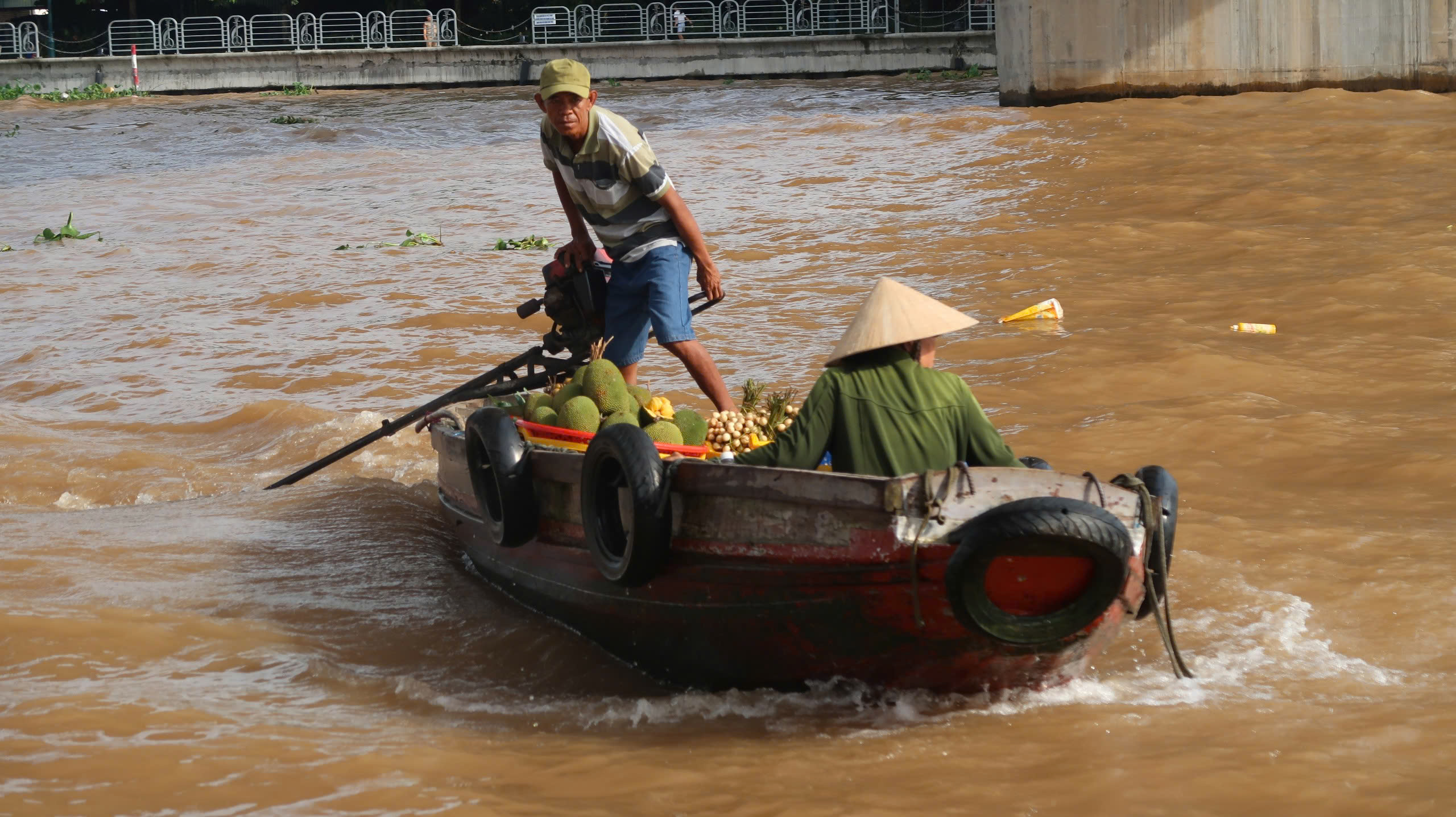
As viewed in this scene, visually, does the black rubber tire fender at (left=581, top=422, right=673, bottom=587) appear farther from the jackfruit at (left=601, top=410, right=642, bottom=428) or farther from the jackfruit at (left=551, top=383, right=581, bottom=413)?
the jackfruit at (left=551, top=383, right=581, bottom=413)

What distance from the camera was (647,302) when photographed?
5.80 meters

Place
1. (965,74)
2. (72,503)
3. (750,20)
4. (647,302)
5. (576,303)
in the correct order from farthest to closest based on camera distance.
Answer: (750,20), (965,74), (72,503), (576,303), (647,302)

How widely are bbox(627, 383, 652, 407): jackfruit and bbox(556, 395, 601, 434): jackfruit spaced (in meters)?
0.20

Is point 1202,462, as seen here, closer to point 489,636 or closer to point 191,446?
point 489,636

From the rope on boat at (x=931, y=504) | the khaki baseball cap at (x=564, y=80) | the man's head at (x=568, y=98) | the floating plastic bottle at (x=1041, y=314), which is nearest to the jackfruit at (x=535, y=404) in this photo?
the man's head at (x=568, y=98)

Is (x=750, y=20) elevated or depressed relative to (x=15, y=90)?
elevated

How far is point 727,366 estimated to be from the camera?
9078 millimetres

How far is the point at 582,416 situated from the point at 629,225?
3.48ft

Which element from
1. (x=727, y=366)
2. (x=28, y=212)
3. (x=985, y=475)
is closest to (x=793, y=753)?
(x=985, y=475)

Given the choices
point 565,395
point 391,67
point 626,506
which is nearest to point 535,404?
point 565,395

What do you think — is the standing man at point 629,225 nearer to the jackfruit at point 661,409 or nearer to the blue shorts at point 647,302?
the blue shorts at point 647,302

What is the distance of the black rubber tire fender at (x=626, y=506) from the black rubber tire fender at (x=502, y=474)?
432mm

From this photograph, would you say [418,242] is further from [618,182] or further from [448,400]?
[618,182]

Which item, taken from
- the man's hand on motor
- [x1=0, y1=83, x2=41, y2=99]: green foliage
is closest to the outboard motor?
the man's hand on motor
